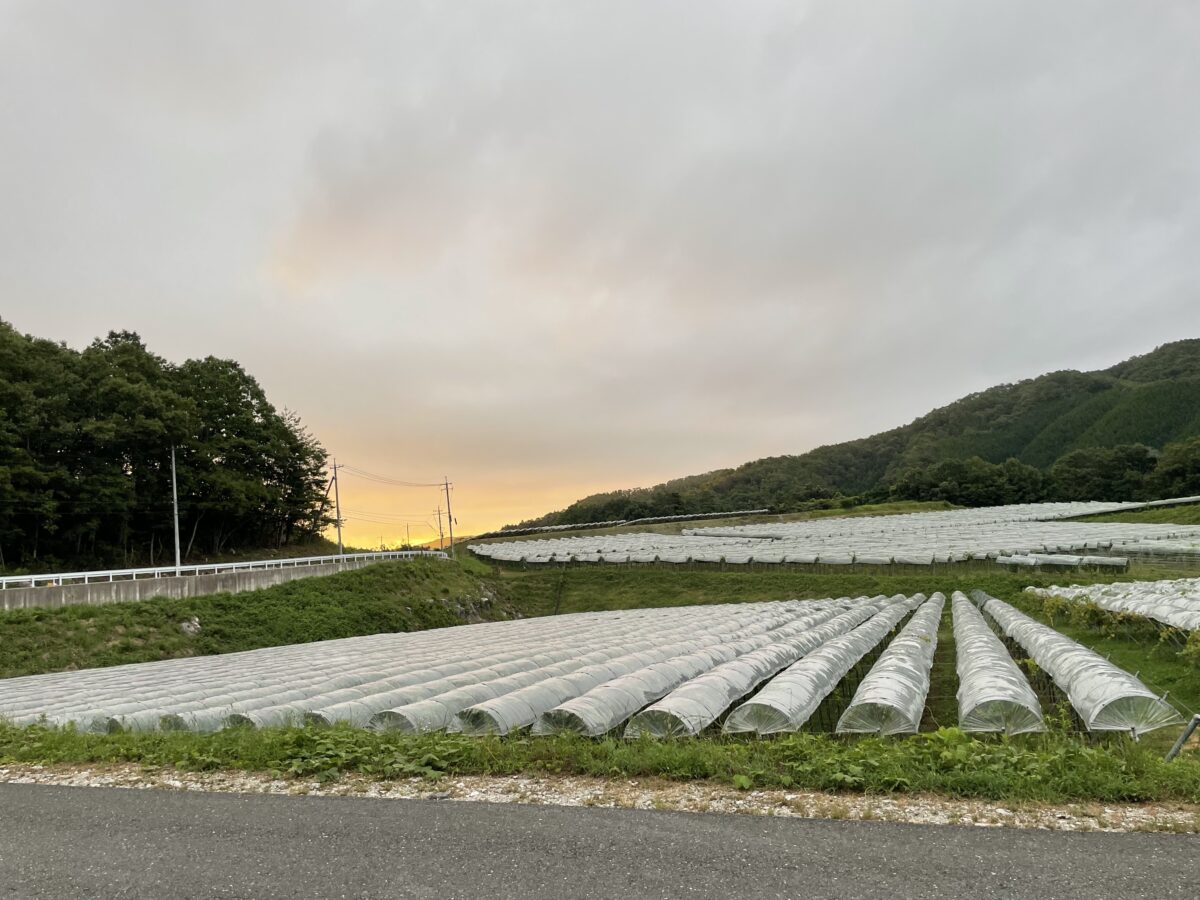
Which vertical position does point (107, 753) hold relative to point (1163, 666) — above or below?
above

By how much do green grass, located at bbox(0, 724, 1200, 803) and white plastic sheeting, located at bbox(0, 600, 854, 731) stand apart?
1.16m

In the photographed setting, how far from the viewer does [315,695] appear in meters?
10.5

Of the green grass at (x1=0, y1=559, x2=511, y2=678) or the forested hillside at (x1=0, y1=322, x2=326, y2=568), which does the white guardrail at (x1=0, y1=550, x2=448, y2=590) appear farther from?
the forested hillside at (x1=0, y1=322, x2=326, y2=568)

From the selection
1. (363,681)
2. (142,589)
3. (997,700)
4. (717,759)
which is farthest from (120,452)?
(997,700)

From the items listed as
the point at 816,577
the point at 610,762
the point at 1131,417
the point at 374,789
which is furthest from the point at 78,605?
the point at 1131,417

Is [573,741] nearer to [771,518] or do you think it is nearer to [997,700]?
[997,700]

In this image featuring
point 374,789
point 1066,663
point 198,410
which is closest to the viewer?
point 374,789

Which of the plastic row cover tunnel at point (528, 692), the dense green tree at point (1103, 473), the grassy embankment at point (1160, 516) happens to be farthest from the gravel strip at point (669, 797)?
the dense green tree at point (1103, 473)

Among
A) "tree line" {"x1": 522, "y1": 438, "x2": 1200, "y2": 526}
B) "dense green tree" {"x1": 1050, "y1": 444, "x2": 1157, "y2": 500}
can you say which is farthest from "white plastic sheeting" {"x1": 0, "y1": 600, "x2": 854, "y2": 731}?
"dense green tree" {"x1": 1050, "y1": 444, "x2": 1157, "y2": 500}

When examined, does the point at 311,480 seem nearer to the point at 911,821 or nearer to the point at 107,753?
the point at 107,753

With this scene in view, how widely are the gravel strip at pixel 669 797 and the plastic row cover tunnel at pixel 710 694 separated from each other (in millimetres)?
1616

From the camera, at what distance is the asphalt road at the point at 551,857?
162 inches

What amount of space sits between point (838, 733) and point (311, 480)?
5545 centimetres

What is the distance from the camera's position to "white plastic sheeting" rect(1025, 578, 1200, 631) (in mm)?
14879
